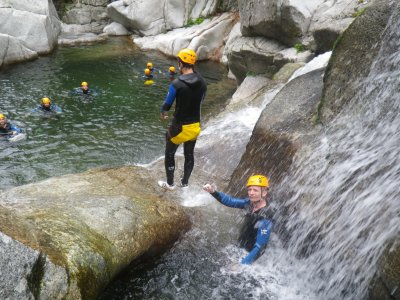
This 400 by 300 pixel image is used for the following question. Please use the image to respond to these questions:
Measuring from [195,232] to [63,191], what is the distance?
2.55 metres

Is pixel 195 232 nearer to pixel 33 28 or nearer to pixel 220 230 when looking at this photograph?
pixel 220 230

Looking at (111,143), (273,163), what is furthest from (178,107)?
(111,143)

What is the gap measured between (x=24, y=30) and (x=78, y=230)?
855 inches

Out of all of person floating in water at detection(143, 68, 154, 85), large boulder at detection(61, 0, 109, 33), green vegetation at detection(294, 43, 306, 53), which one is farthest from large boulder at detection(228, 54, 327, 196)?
large boulder at detection(61, 0, 109, 33)

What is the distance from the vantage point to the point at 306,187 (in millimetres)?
6648

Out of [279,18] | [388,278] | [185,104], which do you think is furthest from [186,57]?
[279,18]

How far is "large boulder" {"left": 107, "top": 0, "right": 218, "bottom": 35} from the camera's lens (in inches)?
1095

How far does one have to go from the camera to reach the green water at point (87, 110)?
1195 centimetres

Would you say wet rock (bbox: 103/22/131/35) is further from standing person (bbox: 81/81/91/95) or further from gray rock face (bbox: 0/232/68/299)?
gray rock face (bbox: 0/232/68/299)

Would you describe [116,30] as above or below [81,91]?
below

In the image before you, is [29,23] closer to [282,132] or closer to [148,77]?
[148,77]

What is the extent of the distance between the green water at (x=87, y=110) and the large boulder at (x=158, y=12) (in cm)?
404

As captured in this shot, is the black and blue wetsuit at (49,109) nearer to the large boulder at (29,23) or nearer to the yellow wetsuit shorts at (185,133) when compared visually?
the yellow wetsuit shorts at (185,133)

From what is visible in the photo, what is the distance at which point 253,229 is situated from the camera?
637cm
